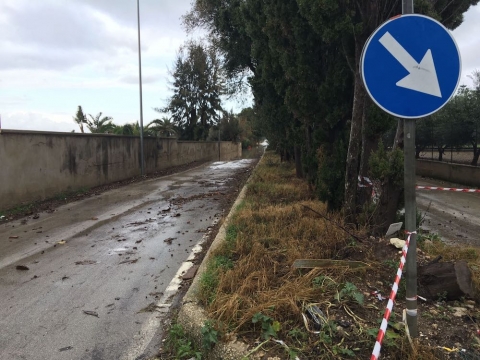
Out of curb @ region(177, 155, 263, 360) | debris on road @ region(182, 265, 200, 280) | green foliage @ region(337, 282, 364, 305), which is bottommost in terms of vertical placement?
debris on road @ region(182, 265, 200, 280)

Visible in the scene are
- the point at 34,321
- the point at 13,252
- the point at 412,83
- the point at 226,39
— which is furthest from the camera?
the point at 226,39

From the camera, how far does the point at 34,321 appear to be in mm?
3994

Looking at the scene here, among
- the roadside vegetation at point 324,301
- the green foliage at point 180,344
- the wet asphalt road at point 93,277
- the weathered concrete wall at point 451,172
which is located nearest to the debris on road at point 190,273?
the wet asphalt road at point 93,277

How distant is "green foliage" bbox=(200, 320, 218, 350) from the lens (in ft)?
10.1

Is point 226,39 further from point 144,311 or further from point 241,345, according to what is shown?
point 241,345

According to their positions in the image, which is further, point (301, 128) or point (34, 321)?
point (301, 128)

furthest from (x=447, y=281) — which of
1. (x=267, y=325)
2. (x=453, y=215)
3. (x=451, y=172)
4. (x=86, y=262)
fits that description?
(x=451, y=172)

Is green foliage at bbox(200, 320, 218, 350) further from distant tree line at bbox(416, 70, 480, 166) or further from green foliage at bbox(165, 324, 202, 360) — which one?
distant tree line at bbox(416, 70, 480, 166)

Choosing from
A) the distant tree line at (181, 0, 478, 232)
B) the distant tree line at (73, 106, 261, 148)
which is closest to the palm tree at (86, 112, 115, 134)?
the distant tree line at (73, 106, 261, 148)

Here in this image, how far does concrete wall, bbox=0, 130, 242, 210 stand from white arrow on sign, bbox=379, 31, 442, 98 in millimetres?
9941

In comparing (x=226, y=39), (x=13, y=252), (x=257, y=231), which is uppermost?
(x=226, y=39)

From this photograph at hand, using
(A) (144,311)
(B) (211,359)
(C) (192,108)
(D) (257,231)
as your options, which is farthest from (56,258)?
(C) (192,108)

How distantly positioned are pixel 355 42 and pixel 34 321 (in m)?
5.68

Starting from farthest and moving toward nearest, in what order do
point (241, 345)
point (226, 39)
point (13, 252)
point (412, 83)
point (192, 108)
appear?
point (192, 108) → point (226, 39) → point (13, 252) → point (241, 345) → point (412, 83)
